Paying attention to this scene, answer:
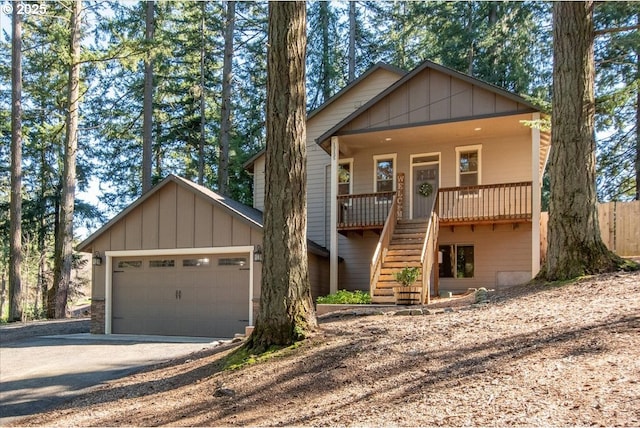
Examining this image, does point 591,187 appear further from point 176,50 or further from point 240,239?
point 176,50

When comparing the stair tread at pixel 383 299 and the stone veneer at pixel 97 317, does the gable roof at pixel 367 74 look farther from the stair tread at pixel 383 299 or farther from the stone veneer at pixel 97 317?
the stone veneer at pixel 97 317

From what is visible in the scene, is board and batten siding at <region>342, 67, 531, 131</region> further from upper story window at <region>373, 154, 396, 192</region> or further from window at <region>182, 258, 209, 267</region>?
window at <region>182, 258, 209, 267</region>

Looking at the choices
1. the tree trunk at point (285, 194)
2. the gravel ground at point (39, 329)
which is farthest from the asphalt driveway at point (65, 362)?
the tree trunk at point (285, 194)

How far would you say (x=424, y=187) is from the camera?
1545 cm

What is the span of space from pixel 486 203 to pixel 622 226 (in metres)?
3.55

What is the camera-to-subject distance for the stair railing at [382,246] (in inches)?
455

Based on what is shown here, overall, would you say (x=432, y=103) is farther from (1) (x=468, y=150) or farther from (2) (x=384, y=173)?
(2) (x=384, y=173)

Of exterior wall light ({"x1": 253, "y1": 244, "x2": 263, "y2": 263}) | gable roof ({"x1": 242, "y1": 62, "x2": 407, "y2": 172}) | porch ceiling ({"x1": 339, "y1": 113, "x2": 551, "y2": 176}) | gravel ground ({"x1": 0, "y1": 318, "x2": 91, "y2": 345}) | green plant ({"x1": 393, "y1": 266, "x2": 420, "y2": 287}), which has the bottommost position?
gravel ground ({"x1": 0, "y1": 318, "x2": 91, "y2": 345})

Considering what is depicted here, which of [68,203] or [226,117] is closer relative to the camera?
[68,203]

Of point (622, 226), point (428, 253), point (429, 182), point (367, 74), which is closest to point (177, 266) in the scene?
point (428, 253)

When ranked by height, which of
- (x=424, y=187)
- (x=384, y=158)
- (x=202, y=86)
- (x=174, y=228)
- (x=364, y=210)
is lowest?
(x=174, y=228)

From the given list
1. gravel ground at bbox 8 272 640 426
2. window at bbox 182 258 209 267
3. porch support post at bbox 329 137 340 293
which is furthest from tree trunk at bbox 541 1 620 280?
window at bbox 182 258 209 267

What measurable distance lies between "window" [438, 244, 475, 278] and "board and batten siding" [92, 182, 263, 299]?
5.65 meters

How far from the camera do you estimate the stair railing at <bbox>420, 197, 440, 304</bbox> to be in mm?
11148
